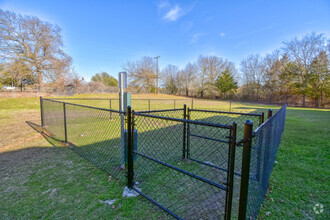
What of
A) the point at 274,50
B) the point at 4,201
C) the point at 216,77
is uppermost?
the point at 274,50

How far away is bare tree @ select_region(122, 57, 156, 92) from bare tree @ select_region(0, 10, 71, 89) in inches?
482

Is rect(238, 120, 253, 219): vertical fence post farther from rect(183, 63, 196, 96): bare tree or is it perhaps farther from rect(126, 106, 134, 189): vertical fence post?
rect(183, 63, 196, 96): bare tree

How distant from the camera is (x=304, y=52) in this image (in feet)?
63.1

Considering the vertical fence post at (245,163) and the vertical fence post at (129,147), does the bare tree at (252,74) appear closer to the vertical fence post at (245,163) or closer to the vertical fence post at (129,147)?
the vertical fence post at (129,147)

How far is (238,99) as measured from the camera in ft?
86.0

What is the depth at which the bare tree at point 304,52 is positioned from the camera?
18344 mm

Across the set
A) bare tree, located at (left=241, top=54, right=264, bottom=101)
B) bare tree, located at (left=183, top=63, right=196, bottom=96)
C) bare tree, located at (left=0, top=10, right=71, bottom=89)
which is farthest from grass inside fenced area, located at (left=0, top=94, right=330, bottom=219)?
bare tree, located at (left=183, top=63, right=196, bottom=96)

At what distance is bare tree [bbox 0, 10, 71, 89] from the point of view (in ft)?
49.8

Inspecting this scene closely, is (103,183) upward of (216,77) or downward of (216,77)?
downward

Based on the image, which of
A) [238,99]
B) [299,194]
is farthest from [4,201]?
[238,99]

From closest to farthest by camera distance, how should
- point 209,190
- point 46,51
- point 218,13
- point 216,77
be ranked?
1. point 209,190
2. point 218,13
3. point 46,51
4. point 216,77

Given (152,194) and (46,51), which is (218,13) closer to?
(152,194)

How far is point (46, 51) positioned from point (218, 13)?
19065mm

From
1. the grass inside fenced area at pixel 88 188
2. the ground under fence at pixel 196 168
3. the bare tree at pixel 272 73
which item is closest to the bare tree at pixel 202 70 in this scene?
the bare tree at pixel 272 73
